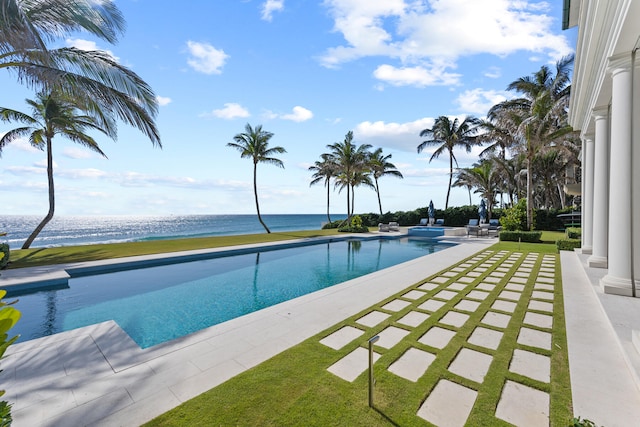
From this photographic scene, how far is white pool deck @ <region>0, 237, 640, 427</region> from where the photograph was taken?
2.92 metres

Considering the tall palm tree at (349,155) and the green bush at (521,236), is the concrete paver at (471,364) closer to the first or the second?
the green bush at (521,236)

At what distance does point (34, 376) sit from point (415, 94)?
48.3ft

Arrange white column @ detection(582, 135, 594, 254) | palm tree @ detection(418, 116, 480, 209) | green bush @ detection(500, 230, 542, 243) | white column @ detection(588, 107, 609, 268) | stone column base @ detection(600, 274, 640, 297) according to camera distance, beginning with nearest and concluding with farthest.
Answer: stone column base @ detection(600, 274, 640, 297)
white column @ detection(588, 107, 609, 268)
white column @ detection(582, 135, 594, 254)
green bush @ detection(500, 230, 542, 243)
palm tree @ detection(418, 116, 480, 209)

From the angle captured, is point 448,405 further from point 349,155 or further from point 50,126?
point 349,155

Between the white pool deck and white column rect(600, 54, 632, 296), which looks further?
white column rect(600, 54, 632, 296)

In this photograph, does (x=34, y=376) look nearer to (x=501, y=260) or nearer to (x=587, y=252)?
(x=501, y=260)

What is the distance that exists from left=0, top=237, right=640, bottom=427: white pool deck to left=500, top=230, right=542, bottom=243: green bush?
11030 millimetres

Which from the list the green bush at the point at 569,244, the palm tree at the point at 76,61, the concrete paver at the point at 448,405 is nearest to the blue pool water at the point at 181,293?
the concrete paver at the point at 448,405

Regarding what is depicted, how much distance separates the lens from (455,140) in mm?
28016

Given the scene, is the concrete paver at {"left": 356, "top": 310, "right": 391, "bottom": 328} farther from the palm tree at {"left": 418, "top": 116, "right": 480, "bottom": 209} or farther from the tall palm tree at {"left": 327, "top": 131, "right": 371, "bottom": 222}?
the palm tree at {"left": 418, "top": 116, "right": 480, "bottom": 209}

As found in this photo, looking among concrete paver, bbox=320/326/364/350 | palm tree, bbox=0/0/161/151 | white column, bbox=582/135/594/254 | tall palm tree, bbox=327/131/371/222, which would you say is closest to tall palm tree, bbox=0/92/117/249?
palm tree, bbox=0/0/161/151

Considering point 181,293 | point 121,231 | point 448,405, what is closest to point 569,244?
point 448,405

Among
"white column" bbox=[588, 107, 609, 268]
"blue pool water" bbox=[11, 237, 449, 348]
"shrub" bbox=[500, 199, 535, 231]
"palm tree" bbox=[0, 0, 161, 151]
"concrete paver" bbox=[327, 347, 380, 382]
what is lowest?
"blue pool water" bbox=[11, 237, 449, 348]

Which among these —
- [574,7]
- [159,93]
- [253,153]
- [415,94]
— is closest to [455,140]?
[415,94]
